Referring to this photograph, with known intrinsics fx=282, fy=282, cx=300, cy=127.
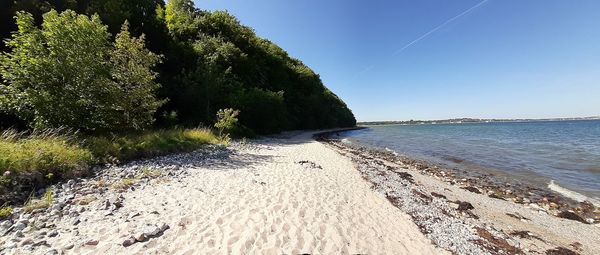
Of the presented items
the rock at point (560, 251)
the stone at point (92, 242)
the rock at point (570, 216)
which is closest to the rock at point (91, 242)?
the stone at point (92, 242)

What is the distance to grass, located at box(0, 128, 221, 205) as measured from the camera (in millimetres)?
6891

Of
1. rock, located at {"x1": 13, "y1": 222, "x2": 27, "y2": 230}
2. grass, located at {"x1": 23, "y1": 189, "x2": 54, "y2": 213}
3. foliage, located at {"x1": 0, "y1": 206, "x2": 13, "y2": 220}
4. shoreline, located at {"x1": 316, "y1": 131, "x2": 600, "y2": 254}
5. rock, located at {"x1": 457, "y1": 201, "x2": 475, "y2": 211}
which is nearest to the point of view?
rock, located at {"x1": 13, "y1": 222, "x2": 27, "y2": 230}

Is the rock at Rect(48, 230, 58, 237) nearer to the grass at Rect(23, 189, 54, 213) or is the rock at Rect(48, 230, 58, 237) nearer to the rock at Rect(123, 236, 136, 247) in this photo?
the rock at Rect(123, 236, 136, 247)

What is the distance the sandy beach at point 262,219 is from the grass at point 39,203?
0.17 meters

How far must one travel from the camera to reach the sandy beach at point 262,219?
15.4 feet

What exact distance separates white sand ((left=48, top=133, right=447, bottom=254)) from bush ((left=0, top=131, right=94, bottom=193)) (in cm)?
238

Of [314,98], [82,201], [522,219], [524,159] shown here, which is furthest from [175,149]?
[314,98]

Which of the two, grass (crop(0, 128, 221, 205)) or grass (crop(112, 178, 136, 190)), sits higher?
grass (crop(0, 128, 221, 205))

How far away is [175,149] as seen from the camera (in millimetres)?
14594

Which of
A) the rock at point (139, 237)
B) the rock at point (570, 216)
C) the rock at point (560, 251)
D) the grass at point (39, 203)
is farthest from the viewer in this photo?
the rock at point (570, 216)

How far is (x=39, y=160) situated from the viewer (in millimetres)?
7742

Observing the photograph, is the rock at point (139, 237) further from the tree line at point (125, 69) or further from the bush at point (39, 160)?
the tree line at point (125, 69)

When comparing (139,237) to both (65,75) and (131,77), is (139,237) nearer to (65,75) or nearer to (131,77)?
(65,75)

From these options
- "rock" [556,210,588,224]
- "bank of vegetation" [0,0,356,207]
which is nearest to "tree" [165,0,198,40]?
"bank of vegetation" [0,0,356,207]
